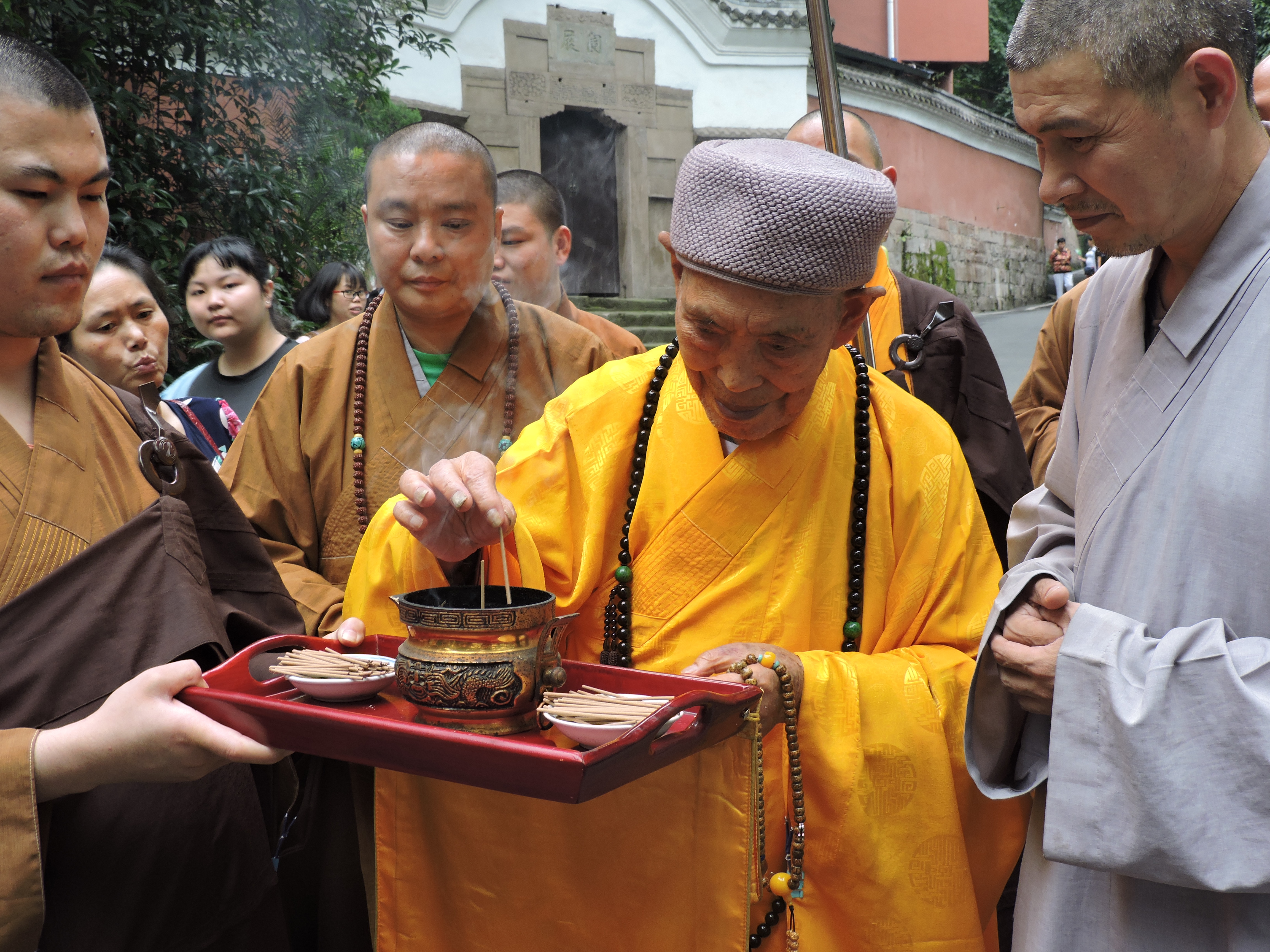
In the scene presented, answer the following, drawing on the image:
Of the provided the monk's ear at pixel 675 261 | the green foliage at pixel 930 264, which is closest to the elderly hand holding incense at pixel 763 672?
the monk's ear at pixel 675 261

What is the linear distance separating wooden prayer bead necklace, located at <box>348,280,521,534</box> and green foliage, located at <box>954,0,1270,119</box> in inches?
736

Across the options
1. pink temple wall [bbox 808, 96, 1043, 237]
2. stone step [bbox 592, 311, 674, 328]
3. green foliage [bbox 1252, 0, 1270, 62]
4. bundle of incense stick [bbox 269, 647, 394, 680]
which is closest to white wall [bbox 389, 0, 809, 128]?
pink temple wall [bbox 808, 96, 1043, 237]

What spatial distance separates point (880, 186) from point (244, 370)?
134 inches

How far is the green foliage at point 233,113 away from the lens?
728 centimetres

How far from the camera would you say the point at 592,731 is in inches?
56.0

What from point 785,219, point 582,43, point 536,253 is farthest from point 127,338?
point 582,43

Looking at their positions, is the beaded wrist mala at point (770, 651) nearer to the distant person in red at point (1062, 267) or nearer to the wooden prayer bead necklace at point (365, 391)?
the wooden prayer bead necklace at point (365, 391)

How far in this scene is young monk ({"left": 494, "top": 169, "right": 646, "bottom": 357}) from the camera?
4.44 meters

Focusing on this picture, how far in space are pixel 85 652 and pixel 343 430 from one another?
114 centimetres

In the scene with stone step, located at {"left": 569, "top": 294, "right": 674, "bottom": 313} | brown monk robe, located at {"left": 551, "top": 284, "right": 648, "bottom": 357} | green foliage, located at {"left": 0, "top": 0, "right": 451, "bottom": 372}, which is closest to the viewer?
brown monk robe, located at {"left": 551, "top": 284, "right": 648, "bottom": 357}

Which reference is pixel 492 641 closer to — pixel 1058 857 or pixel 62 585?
pixel 62 585

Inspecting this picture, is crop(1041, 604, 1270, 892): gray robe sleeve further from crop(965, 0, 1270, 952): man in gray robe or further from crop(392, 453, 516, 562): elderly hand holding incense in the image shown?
crop(392, 453, 516, 562): elderly hand holding incense

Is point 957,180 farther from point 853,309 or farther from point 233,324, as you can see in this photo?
point 853,309

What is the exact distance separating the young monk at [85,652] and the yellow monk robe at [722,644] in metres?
0.34
